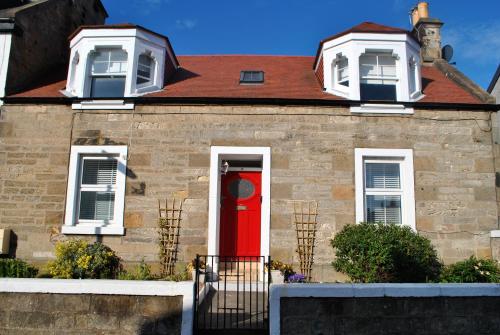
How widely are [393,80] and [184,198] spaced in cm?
554

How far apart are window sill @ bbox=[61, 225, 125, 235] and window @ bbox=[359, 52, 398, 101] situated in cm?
616

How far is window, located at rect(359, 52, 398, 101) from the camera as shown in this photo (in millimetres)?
10252

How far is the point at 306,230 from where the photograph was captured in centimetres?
923

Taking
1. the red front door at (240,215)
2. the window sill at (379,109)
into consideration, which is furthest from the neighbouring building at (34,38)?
the window sill at (379,109)

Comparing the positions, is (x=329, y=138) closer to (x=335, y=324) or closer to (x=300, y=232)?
(x=300, y=232)

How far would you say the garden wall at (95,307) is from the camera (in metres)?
5.70

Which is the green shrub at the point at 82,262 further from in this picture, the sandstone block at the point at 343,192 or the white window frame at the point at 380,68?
the white window frame at the point at 380,68

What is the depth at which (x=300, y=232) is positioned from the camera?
9242 millimetres

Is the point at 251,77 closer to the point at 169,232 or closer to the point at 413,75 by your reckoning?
the point at 413,75

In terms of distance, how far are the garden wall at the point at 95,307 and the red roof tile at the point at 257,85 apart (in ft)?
17.0

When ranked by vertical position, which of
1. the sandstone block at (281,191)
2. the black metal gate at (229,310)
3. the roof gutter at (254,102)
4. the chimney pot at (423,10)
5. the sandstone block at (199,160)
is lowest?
the black metal gate at (229,310)

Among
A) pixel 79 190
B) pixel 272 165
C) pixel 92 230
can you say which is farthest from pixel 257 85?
pixel 92 230

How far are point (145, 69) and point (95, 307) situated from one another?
6301 millimetres

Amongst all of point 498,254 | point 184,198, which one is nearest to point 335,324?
point 184,198
